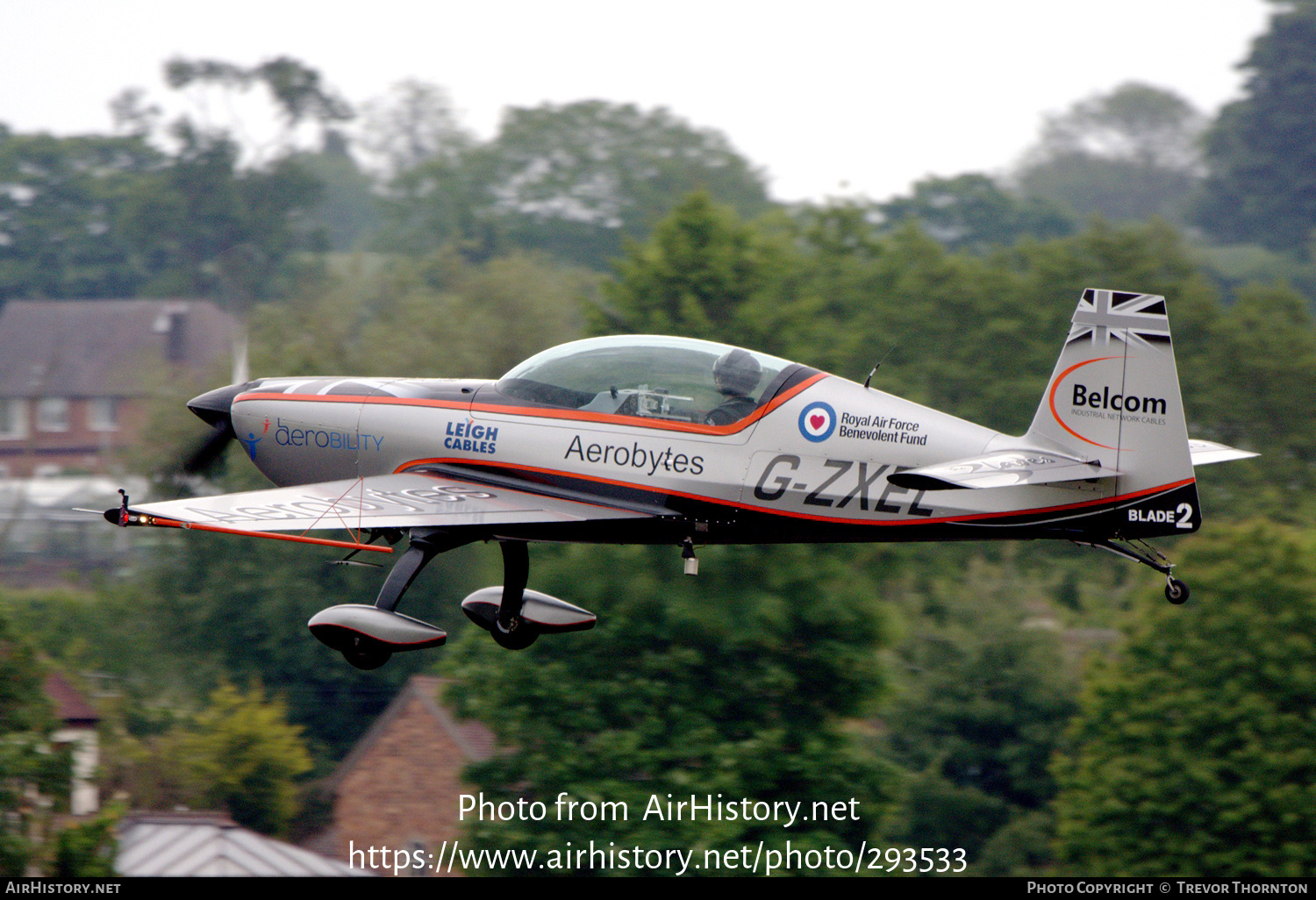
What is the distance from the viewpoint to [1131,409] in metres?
8.99

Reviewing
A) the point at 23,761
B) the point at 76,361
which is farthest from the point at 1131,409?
the point at 76,361

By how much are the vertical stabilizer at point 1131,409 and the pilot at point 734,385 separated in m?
2.13

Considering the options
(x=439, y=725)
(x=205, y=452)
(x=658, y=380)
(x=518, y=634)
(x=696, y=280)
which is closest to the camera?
(x=658, y=380)

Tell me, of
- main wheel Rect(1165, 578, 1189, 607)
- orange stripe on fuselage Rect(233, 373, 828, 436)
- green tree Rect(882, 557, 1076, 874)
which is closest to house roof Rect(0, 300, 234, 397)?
green tree Rect(882, 557, 1076, 874)

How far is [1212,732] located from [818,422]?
77.9 feet

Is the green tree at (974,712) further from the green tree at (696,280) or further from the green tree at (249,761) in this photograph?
the green tree at (249,761)

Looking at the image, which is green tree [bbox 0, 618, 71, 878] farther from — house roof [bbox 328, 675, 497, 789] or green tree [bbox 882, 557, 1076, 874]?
green tree [bbox 882, 557, 1076, 874]

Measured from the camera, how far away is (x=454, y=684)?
30781 millimetres

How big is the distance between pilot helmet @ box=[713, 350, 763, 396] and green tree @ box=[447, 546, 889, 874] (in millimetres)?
18465

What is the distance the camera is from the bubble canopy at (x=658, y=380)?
980 cm

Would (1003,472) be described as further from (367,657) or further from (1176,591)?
(367,657)

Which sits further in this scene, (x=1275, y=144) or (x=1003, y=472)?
(x=1275, y=144)
